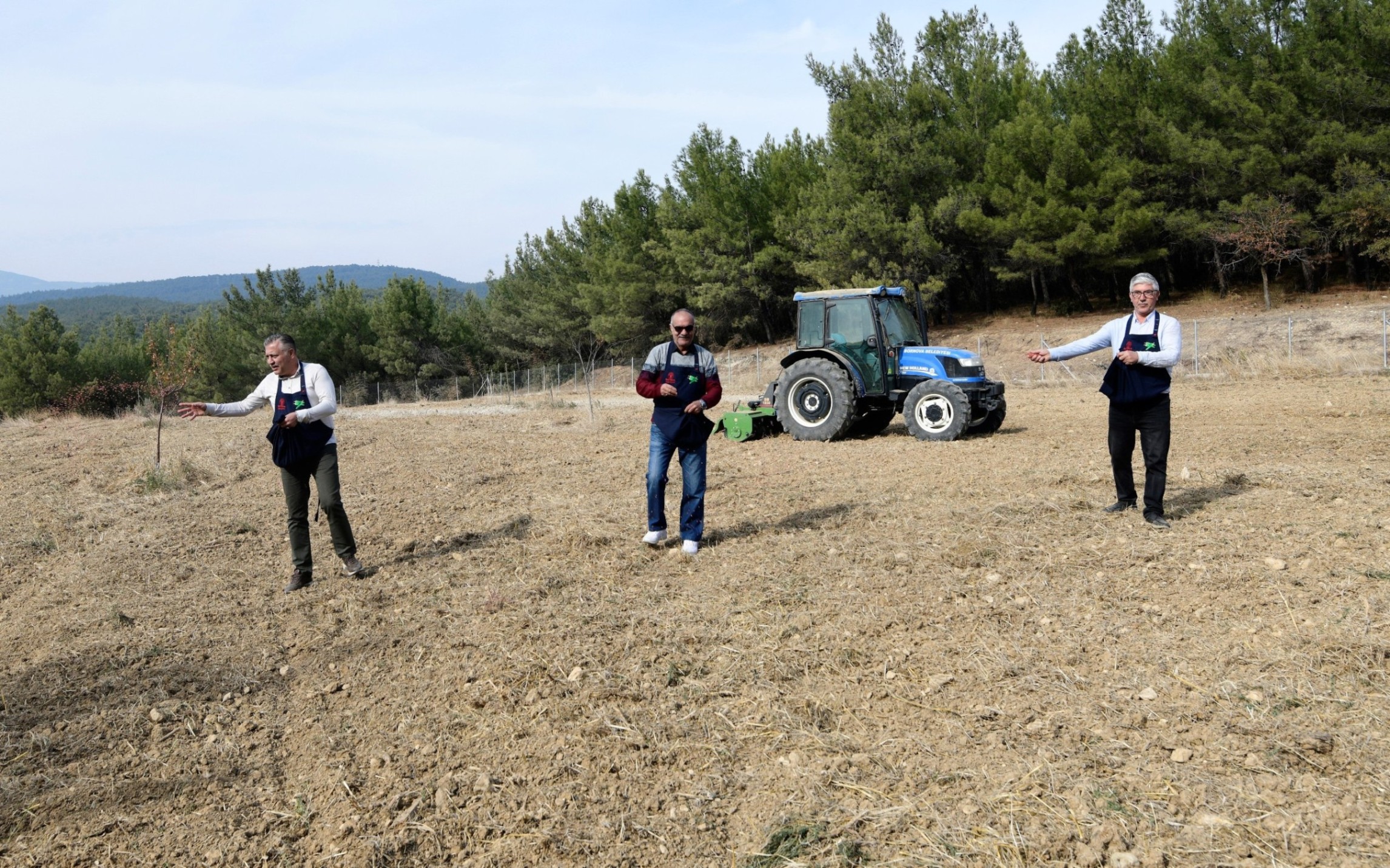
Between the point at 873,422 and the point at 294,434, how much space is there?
8.07 m

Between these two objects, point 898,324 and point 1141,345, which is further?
point 898,324

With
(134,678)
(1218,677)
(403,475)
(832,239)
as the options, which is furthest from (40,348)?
(1218,677)

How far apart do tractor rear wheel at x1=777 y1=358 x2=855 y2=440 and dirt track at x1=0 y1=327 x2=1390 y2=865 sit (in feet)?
10.8

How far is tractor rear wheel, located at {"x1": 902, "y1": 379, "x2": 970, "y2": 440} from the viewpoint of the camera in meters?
11.0

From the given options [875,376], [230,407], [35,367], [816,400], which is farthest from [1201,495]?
[35,367]

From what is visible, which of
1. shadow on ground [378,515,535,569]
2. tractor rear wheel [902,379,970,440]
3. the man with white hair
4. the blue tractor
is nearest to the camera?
the man with white hair

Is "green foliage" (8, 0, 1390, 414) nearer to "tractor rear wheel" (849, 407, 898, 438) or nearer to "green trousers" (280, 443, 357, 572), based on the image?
"tractor rear wheel" (849, 407, 898, 438)

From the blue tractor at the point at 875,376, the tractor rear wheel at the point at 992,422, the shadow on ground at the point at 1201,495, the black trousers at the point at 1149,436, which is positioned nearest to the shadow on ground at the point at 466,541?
the black trousers at the point at 1149,436

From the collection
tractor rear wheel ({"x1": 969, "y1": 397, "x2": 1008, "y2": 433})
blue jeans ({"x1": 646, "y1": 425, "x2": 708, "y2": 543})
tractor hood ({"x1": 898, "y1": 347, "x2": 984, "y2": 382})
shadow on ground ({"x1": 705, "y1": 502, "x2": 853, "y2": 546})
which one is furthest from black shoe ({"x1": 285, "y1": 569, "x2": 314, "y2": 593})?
tractor rear wheel ({"x1": 969, "y1": 397, "x2": 1008, "y2": 433})

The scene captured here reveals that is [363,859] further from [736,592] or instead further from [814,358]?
[814,358]

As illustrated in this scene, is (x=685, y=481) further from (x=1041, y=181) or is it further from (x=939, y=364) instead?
(x=1041, y=181)

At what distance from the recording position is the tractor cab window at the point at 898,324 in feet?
38.0

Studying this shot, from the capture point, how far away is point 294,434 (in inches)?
→ 241

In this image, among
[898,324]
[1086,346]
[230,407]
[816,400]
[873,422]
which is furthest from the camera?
[873,422]
